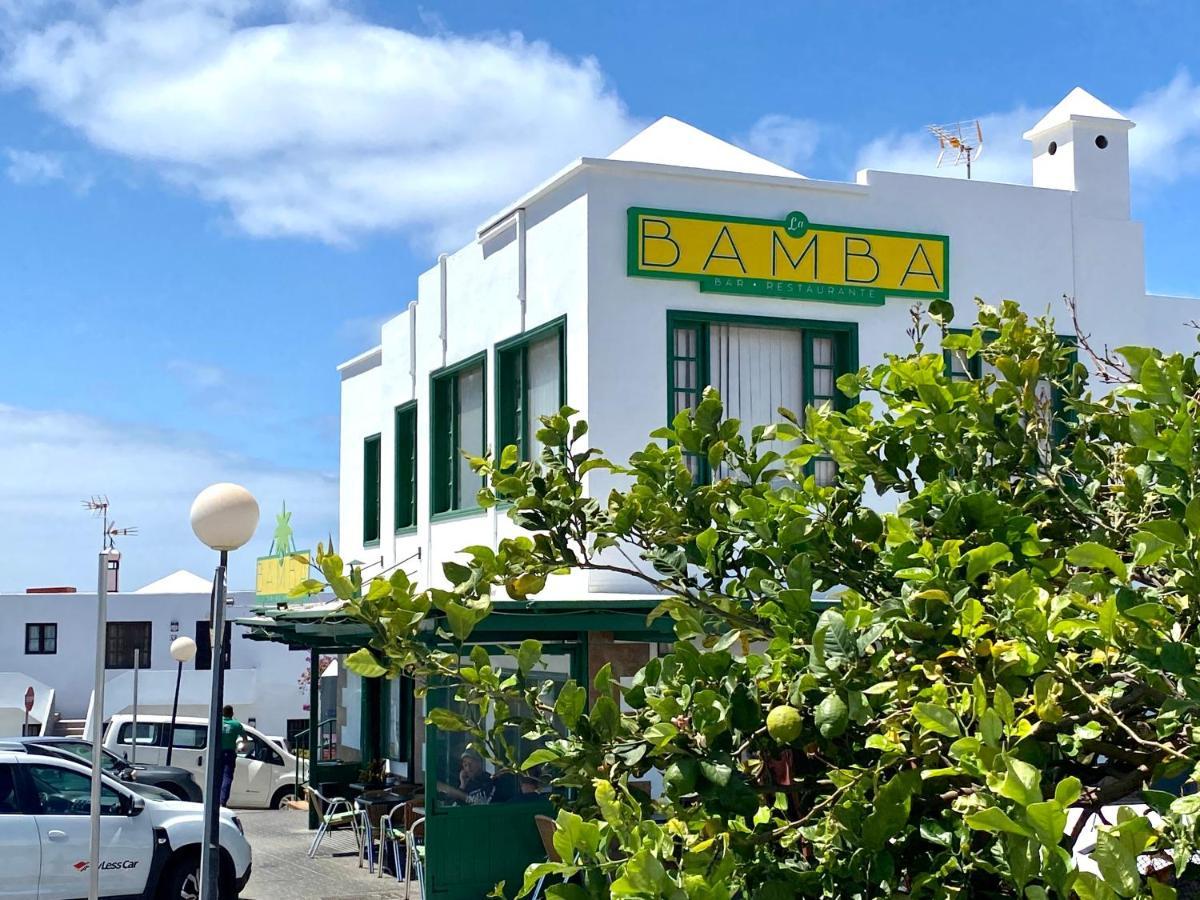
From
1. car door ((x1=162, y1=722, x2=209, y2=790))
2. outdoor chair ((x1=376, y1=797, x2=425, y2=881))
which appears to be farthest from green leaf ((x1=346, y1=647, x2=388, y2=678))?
car door ((x1=162, y1=722, x2=209, y2=790))

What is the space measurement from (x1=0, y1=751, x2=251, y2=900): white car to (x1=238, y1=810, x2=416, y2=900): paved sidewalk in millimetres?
950

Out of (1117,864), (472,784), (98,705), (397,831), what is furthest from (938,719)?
(397,831)

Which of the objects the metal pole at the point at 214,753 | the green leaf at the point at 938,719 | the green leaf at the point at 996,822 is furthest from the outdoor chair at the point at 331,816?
the green leaf at the point at 996,822

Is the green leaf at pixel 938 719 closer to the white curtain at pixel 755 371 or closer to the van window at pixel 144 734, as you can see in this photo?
the white curtain at pixel 755 371

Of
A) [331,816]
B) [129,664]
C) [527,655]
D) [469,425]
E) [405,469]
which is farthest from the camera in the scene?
[129,664]

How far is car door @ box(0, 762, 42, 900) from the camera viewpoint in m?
13.0

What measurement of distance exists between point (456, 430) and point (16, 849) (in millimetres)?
6366

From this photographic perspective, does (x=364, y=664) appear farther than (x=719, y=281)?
No

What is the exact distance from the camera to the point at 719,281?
45.7 feet

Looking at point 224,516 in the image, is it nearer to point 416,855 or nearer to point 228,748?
point 416,855

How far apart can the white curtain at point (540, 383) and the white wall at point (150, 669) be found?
32607 millimetres

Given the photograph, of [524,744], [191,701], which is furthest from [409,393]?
[191,701]

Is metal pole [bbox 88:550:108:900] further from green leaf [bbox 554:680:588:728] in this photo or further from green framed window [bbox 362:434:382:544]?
green framed window [bbox 362:434:382:544]

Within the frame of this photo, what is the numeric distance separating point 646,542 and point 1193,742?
1632 mm
